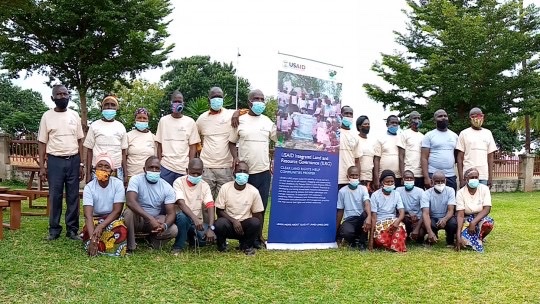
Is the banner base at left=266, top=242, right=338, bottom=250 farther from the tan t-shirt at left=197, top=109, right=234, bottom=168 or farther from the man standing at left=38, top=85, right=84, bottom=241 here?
the man standing at left=38, top=85, right=84, bottom=241

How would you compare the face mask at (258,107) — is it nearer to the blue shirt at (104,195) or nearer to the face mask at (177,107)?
the face mask at (177,107)

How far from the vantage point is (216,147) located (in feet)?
22.3

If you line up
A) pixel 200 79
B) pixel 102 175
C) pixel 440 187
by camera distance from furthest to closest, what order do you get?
pixel 200 79, pixel 440 187, pixel 102 175

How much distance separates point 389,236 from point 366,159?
1300 mm

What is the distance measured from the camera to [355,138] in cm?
763

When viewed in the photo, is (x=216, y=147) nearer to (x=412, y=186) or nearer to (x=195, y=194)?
(x=195, y=194)

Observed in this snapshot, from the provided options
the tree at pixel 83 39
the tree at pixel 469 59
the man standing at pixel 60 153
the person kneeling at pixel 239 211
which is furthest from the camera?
the tree at pixel 469 59

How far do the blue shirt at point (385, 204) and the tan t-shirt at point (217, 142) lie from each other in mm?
2031

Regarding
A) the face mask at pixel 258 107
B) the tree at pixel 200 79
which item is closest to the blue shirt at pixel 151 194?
the face mask at pixel 258 107

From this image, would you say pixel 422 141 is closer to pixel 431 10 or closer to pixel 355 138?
pixel 355 138

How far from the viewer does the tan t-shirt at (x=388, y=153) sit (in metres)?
7.81

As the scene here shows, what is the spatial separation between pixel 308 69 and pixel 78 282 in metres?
3.87

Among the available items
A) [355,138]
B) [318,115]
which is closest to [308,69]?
[318,115]

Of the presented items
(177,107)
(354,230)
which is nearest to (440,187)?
(354,230)
